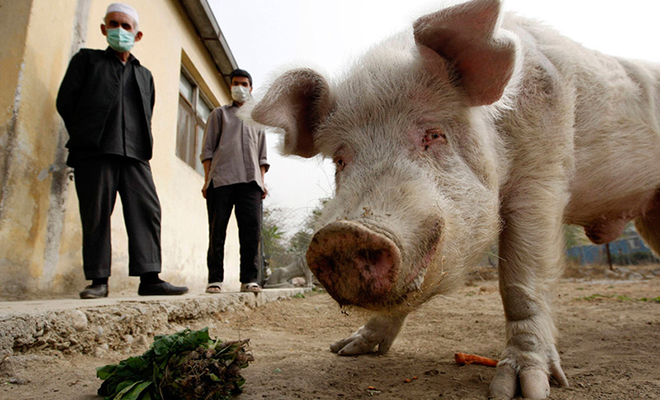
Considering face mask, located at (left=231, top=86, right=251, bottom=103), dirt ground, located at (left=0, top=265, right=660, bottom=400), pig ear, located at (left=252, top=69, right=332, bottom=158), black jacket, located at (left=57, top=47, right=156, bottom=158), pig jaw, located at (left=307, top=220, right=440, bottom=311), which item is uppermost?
face mask, located at (left=231, top=86, right=251, bottom=103)

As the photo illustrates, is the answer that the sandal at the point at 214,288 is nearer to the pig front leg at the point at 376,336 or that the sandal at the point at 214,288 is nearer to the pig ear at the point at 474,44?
the pig front leg at the point at 376,336

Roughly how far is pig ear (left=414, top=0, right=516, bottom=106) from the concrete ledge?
7.59ft

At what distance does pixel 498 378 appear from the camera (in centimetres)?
204

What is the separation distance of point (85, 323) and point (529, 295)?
2.39 meters

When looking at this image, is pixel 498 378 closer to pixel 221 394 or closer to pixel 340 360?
pixel 340 360

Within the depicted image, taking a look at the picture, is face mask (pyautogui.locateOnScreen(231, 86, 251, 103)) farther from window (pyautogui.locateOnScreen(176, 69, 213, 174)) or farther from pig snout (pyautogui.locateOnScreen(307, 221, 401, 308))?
pig snout (pyautogui.locateOnScreen(307, 221, 401, 308))

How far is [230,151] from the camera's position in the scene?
4.80 metres

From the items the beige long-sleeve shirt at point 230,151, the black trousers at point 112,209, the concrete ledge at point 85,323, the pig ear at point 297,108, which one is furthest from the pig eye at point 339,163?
the beige long-sleeve shirt at point 230,151

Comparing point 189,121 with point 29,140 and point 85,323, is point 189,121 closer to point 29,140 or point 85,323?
point 29,140

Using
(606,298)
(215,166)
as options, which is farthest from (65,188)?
(606,298)

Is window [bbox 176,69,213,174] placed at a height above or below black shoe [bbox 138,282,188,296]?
above

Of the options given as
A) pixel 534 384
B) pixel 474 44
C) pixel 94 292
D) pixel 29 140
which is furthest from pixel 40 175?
pixel 534 384

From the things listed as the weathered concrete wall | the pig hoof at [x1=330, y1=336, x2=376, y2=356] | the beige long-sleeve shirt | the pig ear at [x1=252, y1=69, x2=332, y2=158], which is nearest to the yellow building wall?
the weathered concrete wall

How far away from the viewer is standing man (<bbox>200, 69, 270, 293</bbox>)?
4676 millimetres
